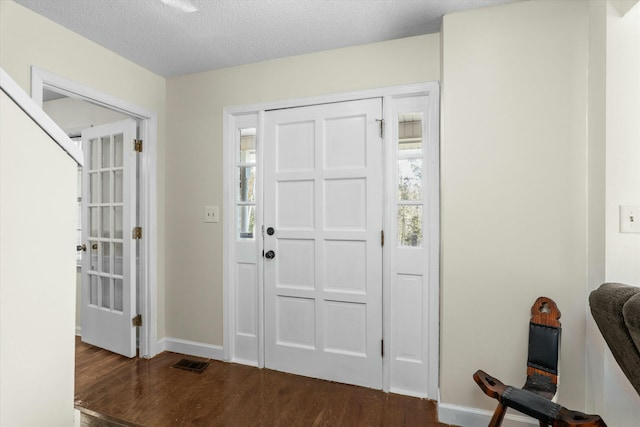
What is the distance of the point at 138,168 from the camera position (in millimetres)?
2641

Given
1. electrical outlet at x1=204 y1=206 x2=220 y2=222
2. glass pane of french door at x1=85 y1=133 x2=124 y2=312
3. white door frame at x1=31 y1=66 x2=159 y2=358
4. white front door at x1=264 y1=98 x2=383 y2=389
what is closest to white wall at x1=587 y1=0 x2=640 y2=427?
white front door at x1=264 y1=98 x2=383 y2=389

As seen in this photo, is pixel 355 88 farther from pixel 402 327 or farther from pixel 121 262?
pixel 121 262

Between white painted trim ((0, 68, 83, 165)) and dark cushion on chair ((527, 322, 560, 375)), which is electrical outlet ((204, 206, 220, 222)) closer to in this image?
white painted trim ((0, 68, 83, 165))

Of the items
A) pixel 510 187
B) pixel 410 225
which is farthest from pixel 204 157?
pixel 510 187

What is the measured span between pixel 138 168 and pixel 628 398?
3.29 meters

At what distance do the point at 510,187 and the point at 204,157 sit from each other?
2189mm

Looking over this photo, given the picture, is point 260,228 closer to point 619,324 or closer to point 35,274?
point 35,274

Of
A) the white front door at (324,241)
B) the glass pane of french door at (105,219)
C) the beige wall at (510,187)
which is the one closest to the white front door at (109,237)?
the glass pane of french door at (105,219)

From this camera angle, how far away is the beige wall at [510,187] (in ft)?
5.52

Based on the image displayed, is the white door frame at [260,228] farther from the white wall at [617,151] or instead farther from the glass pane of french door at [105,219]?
the glass pane of french door at [105,219]

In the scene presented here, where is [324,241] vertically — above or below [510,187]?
below

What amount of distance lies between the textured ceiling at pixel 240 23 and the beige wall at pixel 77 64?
0.07m

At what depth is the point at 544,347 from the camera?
163 cm

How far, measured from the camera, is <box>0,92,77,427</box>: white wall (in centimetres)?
75
